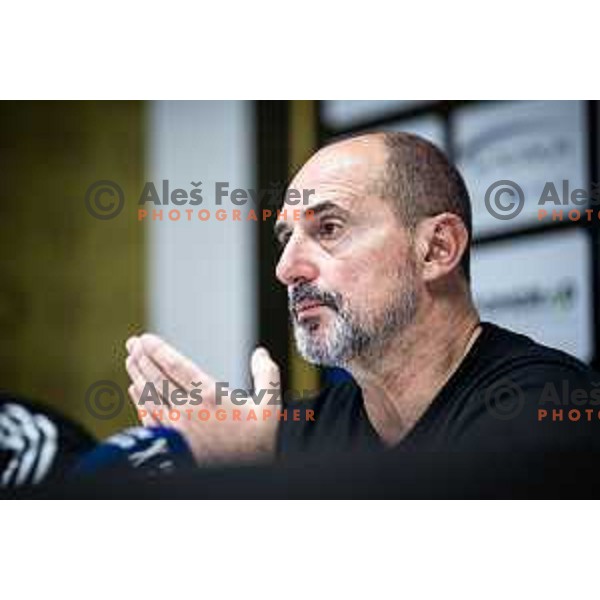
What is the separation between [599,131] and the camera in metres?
3.62

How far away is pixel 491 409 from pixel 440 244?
43cm

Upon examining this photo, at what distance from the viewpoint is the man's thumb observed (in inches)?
140

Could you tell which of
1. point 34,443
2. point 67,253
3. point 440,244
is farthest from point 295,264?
point 34,443

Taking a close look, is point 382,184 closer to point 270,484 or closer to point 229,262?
point 229,262

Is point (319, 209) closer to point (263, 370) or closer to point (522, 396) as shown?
point (263, 370)

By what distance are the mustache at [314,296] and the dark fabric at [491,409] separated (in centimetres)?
21

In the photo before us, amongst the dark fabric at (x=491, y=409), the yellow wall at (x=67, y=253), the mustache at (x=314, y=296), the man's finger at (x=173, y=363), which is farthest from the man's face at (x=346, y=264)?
the yellow wall at (x=67, y=253)

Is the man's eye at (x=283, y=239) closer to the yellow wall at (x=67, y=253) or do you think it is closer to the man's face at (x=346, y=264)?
the man's face at (x=346, y=264)

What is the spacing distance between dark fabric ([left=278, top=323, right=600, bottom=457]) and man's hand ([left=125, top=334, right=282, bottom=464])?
70mm

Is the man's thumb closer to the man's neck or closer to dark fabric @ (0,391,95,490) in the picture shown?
the man's neck

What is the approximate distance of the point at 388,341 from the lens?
3527 millimetres

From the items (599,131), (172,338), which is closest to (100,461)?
(172,338)

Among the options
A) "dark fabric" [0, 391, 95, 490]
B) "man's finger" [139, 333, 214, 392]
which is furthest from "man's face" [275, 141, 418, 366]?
"dark fabric" [0, 391, 95, 490]

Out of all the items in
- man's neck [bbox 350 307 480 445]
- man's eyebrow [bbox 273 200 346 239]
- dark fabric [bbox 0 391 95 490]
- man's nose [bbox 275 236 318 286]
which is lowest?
dark fabric [bbox 0 391 95 490]
